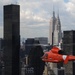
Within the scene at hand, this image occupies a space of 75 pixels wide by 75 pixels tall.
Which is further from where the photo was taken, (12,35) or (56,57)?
(12,35)

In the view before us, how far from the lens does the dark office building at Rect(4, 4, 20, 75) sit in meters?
51.1

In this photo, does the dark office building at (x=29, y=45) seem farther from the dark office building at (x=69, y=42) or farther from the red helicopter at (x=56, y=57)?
the red helicopter at (x=56, y=57)

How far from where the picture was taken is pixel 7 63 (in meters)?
53.5

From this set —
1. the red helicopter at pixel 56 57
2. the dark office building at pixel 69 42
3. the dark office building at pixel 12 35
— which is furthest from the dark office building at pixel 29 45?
the red helicopter at pixel 56 57

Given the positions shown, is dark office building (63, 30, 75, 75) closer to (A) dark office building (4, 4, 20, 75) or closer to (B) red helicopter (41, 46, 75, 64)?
(A) dark office building (4, 4, 20, 75)

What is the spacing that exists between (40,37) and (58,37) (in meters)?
4.40

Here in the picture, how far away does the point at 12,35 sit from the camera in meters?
51.1

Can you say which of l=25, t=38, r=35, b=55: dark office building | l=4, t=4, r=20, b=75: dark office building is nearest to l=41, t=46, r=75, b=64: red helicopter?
l=4, t=4, r=20, b=75: dark office building

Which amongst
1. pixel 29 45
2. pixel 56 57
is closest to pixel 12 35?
pixel 56 57

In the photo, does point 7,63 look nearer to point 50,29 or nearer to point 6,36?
point 6,36

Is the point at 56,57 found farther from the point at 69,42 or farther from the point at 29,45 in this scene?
the point at 29,45

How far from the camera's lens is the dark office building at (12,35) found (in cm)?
5109

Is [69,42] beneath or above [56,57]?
above

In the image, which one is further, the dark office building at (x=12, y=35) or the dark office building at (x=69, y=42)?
the dark office building at (x=69, y=42)
